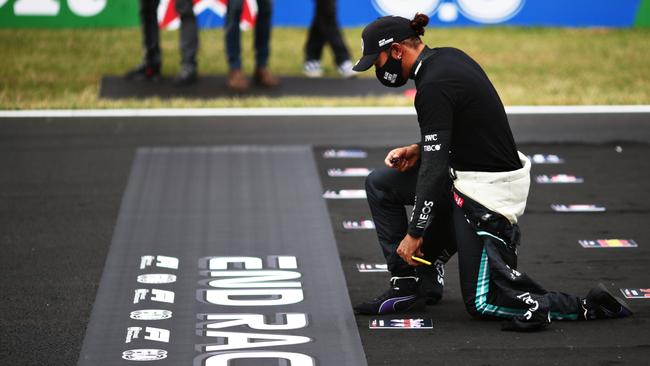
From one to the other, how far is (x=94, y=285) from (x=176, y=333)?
95cm

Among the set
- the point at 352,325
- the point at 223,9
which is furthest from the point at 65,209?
the point at 223,9

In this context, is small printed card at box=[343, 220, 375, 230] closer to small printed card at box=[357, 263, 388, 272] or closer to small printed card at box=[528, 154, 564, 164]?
small printed card at box=[357, 263, 388, 272]

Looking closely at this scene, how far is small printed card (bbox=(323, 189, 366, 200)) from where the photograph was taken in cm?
831

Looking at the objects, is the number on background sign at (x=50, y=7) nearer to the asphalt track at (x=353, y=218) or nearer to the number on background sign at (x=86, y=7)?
the number on background sign at (x=86, y=7)

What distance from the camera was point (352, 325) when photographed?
5.80m

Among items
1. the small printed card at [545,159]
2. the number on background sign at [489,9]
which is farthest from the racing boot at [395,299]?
the number on background sign at [489,9]

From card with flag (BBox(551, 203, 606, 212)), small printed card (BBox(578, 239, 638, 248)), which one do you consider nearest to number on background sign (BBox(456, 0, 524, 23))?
card with flag (BBox(551, 203, 606, 212))

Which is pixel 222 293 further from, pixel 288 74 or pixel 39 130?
pixel 288 74

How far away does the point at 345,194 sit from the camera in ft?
27.5

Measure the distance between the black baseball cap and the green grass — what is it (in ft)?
19.5

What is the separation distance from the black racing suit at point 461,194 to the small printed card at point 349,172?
291cm

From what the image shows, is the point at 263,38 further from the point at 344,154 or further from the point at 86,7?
the point at 86,7

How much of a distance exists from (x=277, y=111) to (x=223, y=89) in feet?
3.51

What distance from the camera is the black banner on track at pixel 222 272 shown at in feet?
18.1
